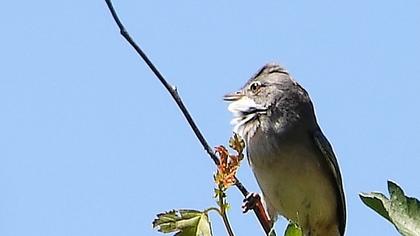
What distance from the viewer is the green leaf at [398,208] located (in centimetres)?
136

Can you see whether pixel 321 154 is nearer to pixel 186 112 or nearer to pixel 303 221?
pixel 303 221

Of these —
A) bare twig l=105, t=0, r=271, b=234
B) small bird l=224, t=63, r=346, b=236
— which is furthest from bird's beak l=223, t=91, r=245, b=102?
bare twig l=105, t=0, r=271, b=234

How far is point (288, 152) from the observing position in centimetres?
664

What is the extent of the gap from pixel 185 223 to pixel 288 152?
476 cm

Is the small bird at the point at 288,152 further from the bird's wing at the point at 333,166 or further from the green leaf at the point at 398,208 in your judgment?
the green leaf at the point at 398,208

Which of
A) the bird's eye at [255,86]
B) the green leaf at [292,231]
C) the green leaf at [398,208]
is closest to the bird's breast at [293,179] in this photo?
the bird's eye at [255,86]

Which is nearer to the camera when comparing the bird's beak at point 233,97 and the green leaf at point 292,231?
the green leaf at point 292,231

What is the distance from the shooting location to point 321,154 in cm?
696

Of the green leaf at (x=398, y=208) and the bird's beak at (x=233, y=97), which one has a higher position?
the bird's beak at (x=233, y=97)

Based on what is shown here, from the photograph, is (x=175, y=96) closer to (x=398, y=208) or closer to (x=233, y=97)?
(x=398, y=208)

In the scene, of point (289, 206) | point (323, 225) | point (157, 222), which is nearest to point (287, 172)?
point (289, 206)

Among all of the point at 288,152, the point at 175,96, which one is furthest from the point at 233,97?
the point at 175,96

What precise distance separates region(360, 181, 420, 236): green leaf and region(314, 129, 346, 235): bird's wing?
552 centimetres

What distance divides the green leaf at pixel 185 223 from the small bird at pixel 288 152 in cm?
398
